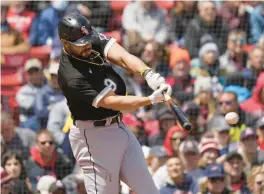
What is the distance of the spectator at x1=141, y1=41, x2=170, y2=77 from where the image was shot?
10070 mm

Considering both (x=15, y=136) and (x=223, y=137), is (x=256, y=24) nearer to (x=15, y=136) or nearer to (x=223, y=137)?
(x=223, y=137)

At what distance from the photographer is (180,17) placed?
10672 mm

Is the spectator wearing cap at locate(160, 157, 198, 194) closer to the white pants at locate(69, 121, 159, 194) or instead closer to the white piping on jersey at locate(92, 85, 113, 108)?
the white pants at locate(69, 121, 159, 194)

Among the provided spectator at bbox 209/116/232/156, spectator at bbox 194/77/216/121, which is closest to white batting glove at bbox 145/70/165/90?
spectator at bbox 209/116/232/156

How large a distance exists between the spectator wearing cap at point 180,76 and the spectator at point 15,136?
1.73m

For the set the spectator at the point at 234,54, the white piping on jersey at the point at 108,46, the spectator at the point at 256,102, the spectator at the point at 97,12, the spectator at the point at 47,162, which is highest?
the white piping on jersey at the point at 108,46

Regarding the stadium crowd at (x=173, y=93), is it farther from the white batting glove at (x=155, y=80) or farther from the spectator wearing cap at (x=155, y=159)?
the white batting glove at (x=155, y=80)

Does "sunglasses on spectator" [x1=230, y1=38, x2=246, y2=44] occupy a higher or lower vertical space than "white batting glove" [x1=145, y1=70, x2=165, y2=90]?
lower

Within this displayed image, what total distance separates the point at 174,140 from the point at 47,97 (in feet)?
5.77

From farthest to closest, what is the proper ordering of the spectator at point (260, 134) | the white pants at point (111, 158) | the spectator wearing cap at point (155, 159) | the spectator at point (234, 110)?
the spectator at point (234, 110) < the spectator at point (260, 134) < the spectator wearing cap at point (155, 159) < the white pants at point (111, 158)

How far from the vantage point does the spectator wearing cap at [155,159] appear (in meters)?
8.59

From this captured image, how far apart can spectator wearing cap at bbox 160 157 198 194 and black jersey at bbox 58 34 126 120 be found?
222cm

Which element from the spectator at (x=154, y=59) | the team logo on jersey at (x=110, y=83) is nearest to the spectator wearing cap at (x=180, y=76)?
the spectator at (x=154, y=59)

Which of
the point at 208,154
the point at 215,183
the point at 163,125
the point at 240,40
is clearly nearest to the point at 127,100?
the point at 215,183
